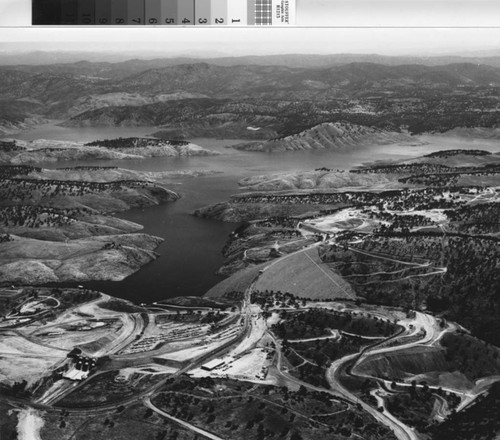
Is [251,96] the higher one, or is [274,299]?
[251,96]

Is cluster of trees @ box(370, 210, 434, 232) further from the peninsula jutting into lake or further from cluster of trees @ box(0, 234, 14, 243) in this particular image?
cluster of trees @ box(0, 234, 14, 243)

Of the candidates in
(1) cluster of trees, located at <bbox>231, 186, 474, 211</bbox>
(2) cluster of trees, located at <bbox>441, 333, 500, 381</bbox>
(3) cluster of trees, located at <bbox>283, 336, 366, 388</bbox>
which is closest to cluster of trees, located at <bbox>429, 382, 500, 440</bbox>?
(2) cluster of trees, located at <bbox>441, 333, 500, 381</bbox>

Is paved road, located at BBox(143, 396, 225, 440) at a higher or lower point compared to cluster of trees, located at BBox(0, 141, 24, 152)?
lower

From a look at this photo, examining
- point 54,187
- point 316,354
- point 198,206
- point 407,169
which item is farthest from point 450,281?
point 54,187

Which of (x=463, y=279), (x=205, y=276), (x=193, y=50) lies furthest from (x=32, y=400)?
(x=463, y=279)

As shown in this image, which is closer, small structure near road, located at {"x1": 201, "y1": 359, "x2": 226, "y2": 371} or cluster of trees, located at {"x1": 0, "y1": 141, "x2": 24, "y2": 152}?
small structure near road, located at {"x1": 201, "y1": 359, "x2": 226, "y2": 371}

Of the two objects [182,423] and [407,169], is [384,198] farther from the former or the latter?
[182,423]
